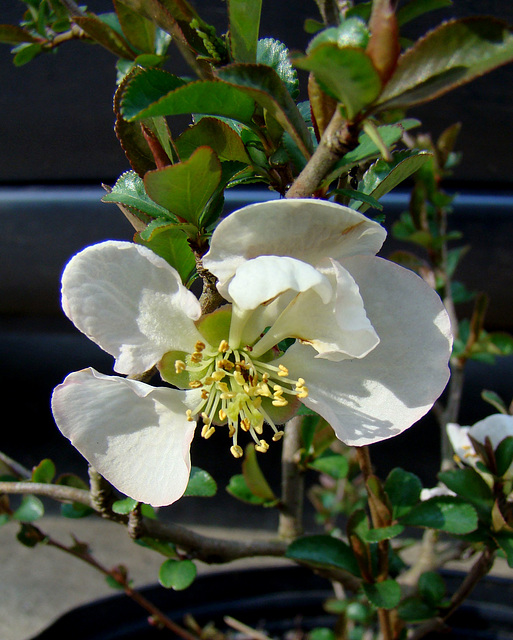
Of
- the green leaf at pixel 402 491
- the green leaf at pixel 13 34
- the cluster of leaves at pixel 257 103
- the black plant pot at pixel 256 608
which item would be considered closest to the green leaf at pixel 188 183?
the cluster of leaves at pixel 257 103

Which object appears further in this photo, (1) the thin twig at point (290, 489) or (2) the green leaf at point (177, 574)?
(1) the thin twig at point (290, 489)

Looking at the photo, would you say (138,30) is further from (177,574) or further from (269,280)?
(177,574)

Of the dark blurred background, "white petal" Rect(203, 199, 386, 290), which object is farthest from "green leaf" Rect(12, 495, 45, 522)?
the dark blurred background

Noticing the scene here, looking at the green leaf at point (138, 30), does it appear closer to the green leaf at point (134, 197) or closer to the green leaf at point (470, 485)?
the green leaf at point (134, 197)

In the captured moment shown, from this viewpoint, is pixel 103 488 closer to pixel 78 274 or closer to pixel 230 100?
pixel 78 274

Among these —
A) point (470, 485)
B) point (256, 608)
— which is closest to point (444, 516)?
point (470, 485)

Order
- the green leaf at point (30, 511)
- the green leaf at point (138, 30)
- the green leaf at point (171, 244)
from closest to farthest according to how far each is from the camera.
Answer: the green leaf at point (171, 244)
the green leaf at point (138, 30)
the green leaf at point (30, 511)
